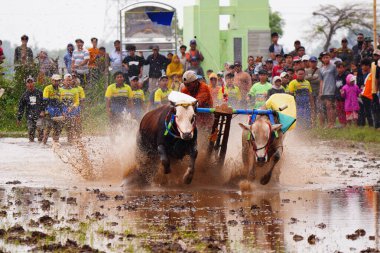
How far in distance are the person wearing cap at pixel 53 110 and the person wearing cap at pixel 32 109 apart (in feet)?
1.23

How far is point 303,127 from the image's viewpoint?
23.1 m

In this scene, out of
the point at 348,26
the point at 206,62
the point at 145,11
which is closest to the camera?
the point at 145,11

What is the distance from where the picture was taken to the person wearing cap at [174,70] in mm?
27250

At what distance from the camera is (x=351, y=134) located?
2355 cm

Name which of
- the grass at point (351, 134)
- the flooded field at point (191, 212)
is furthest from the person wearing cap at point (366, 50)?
the flooded field at point (191, 212)

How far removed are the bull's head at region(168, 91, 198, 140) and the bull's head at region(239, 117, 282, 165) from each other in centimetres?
87

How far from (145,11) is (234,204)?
19.6 metres

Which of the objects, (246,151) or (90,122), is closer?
(246,151)

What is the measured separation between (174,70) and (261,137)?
13.7 metres

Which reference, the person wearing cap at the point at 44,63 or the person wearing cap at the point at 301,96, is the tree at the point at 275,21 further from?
the person wearing cap at the point at 301,96

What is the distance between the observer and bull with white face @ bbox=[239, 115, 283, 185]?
13930 mm

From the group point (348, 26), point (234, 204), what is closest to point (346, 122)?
point (234, 204)

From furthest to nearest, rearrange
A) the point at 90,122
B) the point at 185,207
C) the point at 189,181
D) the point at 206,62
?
the point at 206,62
the point at 90,122
the point at 189,181
the point at 185,207

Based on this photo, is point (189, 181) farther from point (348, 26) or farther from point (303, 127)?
point (348, 26)
